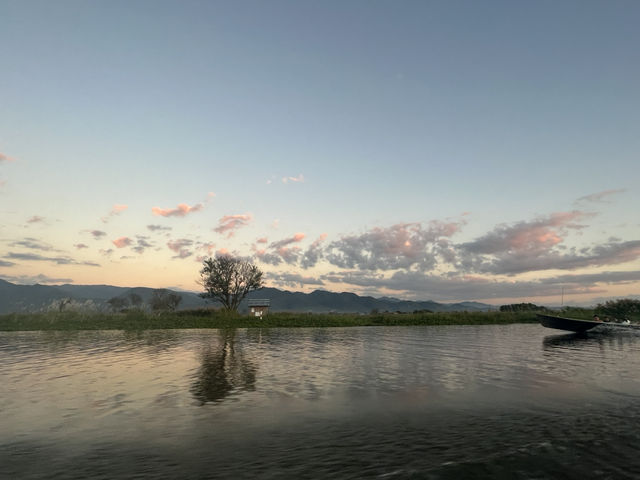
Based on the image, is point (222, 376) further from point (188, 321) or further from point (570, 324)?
point (570, 324)

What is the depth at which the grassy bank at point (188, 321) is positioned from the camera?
45.0 m

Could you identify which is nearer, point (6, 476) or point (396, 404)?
point (6, 476)

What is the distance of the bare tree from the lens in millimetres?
80750

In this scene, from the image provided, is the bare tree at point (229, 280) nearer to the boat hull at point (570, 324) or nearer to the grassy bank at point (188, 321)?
the grassy bank at point (188, 321)

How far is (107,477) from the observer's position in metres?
6.76

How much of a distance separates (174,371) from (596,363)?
73.1ft

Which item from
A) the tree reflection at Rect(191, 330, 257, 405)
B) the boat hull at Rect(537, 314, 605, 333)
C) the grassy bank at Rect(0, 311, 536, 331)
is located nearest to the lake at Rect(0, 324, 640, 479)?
the tree reflection at Rect(191, 330, 257, 405)

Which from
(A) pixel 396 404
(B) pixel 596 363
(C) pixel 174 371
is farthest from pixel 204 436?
(B) pixel 596 363

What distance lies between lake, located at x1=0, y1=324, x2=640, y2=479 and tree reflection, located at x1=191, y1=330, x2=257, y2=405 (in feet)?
0.33

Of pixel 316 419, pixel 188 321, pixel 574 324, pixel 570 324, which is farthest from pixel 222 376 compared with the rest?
pixel 574 324

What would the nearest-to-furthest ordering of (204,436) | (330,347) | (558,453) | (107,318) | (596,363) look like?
(558,453), (204,436), (596,363), (330,347), (107,318)

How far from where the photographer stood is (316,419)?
10.3m

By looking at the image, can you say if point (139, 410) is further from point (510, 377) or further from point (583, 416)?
point (510, 377)

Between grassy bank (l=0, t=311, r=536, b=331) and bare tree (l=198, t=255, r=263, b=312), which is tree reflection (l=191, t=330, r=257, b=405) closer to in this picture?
grassy bank (l=0, t=311, r=536, b=331)
